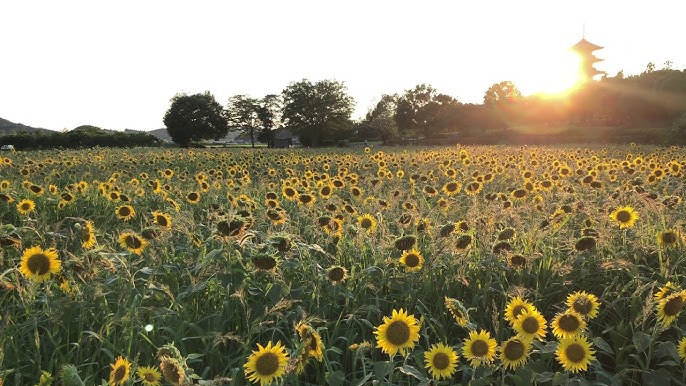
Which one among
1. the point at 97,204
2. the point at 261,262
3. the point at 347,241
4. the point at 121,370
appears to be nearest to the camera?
the point at 121,370

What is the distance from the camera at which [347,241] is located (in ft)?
11.8

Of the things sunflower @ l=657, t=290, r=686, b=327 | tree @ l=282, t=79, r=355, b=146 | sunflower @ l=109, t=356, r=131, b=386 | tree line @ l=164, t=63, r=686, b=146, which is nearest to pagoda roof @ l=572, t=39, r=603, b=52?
tree line @ l=164, t=63, r=686, b=146

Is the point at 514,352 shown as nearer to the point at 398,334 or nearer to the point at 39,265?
the point at 398,334

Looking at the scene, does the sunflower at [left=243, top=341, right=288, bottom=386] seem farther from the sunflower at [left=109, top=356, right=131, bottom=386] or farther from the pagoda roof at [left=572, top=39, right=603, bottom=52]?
the pagoda roof at [left=572, top=39, right=603, bottom=52]

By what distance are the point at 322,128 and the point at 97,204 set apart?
209ft

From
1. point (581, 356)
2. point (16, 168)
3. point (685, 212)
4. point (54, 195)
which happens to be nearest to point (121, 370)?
point (581, 356)

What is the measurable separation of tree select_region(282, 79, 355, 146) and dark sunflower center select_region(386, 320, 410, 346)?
66.0 m

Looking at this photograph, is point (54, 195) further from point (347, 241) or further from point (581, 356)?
point (581, 356)

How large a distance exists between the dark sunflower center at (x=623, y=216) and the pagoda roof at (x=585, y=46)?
6276cm

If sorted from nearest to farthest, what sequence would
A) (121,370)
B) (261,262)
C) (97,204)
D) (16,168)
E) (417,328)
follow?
(121,370) < (417,328) < (261,262) < (97,204) < (16,168)

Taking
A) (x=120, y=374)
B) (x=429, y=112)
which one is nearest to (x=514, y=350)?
(x=120, y=374)

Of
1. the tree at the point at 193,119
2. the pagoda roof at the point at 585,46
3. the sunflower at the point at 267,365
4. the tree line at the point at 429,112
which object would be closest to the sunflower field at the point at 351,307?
the sunflower at the point at 267,365

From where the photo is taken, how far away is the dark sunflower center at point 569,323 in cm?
185

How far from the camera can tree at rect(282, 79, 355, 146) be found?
68.8 metres
